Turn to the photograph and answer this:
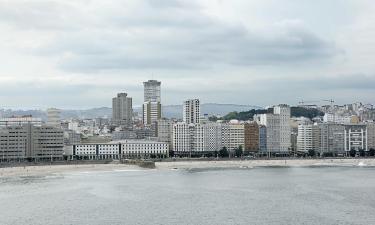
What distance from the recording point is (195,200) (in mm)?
33875

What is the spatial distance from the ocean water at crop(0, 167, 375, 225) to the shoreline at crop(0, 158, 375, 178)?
9.91 metres

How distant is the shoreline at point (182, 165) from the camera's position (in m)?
58.6

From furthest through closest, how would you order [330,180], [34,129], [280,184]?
[34,129], [330,180], [280,184]

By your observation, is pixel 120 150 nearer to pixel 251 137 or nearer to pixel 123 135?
pixel 251 137

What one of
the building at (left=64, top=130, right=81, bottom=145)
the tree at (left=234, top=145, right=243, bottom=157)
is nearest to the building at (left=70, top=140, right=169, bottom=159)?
the tree at (left=234, top=145, right=243, bottom=157)

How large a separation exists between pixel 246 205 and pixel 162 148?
55534mm

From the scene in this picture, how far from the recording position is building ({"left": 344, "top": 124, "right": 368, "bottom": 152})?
97625mm

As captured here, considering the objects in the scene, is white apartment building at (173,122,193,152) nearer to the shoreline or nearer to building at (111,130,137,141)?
the shoreline

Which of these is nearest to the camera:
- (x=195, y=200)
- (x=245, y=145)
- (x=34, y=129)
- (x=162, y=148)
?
(x=195, y=200)

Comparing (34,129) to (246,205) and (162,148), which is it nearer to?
(162,148)

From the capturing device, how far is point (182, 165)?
69375 millimetres

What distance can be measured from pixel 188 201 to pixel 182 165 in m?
36.1

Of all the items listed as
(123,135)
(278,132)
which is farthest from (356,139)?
(123,135)

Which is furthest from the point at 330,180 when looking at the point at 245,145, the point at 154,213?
the point at 245,145
